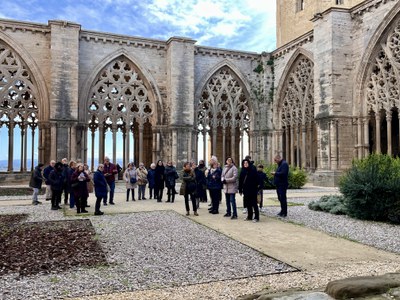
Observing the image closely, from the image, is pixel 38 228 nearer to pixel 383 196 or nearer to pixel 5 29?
pixel 383 196

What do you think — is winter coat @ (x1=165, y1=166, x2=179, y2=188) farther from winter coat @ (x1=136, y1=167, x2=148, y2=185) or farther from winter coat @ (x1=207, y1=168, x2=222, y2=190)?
winter coat @ (x1=207, y1=168, x2=222, y2=190)

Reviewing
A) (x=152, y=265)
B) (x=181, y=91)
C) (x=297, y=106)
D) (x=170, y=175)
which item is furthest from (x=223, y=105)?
(x=152, y=265)

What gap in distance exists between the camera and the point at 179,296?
3.56m

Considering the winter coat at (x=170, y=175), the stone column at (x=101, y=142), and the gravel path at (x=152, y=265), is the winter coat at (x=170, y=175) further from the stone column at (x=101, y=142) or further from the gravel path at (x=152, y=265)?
the stone column at (x=101, y=142)

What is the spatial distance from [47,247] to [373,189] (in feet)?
21.8

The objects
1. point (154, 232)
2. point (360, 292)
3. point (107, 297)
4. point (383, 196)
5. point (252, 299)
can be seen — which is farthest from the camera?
point (383, 196)

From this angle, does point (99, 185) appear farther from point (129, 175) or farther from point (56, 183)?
point (129, 175)

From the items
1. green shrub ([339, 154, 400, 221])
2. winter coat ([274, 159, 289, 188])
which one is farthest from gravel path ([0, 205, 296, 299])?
green shrub ([339, 154, 400, 221])

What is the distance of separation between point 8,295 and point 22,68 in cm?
1660

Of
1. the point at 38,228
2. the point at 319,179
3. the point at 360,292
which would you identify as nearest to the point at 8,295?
the point at 360,292

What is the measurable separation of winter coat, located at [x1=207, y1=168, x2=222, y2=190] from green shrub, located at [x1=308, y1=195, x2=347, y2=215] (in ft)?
8.66

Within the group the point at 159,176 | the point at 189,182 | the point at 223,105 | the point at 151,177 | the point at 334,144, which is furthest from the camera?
the point at 223,105

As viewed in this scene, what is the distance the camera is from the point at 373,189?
8203 millimetres

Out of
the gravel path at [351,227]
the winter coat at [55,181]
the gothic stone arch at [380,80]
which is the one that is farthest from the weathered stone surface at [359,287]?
the gothic stone arch at [380,80]
